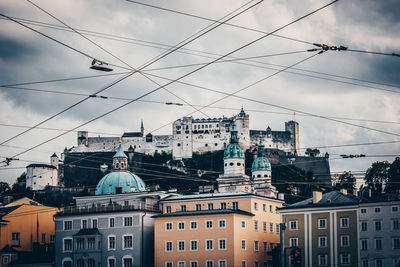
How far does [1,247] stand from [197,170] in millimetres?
73767

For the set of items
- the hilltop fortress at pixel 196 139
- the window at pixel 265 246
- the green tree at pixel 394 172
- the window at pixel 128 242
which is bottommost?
the window at pixel 265 246

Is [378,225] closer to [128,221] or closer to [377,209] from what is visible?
[377,209]

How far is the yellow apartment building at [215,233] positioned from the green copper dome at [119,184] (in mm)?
13263

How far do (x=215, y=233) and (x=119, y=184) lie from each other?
68.6 ft

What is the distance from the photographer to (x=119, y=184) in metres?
85.0

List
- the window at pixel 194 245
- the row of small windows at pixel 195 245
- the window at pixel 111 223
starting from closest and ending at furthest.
A: the row of small windows at pixel 195 245, the window at pixel 194 245, the window at pixel 111 223

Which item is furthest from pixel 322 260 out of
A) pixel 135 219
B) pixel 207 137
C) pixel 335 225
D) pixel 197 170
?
pixel 207 137

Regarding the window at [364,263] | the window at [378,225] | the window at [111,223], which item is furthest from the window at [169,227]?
the window at [378,225]

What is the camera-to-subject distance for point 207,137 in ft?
543

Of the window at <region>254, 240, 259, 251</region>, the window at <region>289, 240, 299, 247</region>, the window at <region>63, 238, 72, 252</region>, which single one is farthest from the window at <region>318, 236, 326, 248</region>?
the window at <region>63, 238, 72, 252</region>

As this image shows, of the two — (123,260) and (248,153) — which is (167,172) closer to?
(248,153)

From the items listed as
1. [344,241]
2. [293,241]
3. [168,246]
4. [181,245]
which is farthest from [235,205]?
[344,241]

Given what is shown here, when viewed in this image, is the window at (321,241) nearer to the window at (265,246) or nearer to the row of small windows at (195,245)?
the window at (265,246)

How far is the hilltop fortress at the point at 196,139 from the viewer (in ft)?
537
